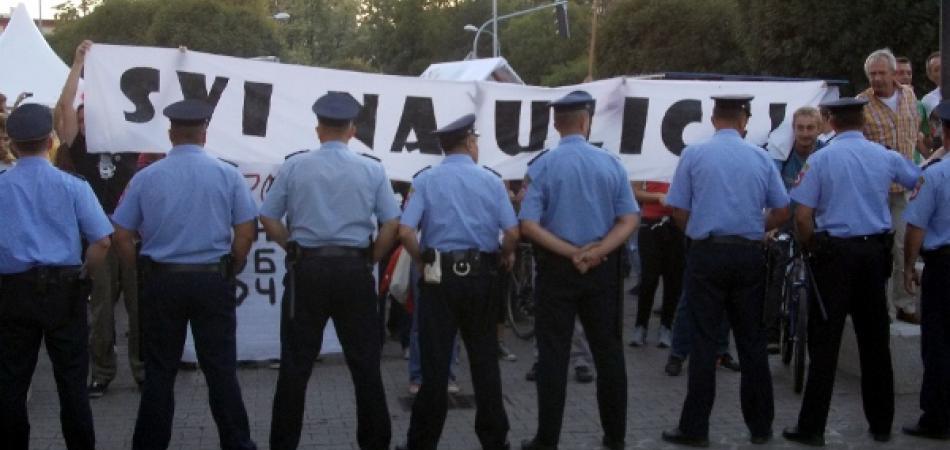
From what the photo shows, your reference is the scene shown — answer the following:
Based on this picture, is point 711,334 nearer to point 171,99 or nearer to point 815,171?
point 815,171

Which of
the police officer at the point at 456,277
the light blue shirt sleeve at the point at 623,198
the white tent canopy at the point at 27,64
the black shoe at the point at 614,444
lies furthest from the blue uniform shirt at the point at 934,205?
the white tent canopy at the point at 27,64

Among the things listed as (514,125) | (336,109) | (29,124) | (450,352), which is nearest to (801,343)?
(514,125)

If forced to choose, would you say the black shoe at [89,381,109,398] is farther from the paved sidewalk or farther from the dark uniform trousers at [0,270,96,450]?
the dark uniform trousers at [0,270,96,450]

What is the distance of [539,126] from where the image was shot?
33.8ft

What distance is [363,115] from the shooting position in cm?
995

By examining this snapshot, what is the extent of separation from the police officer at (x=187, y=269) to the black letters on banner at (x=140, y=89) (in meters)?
2.39

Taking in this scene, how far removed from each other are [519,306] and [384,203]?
200 inches

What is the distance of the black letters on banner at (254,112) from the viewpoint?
31.8ft

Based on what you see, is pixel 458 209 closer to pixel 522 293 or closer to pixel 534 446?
pixel 534 446

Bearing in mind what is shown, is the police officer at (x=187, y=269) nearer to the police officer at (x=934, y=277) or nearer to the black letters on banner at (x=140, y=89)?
the black letters on banner at (x=140, y=89)

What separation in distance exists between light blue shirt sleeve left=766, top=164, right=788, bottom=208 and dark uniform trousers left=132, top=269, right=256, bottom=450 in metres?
3.14

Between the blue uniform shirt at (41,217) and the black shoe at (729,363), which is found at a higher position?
the blue uniform shirt at (41,217)

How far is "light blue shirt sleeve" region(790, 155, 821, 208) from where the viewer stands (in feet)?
25.4

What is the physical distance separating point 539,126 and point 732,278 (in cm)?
303
